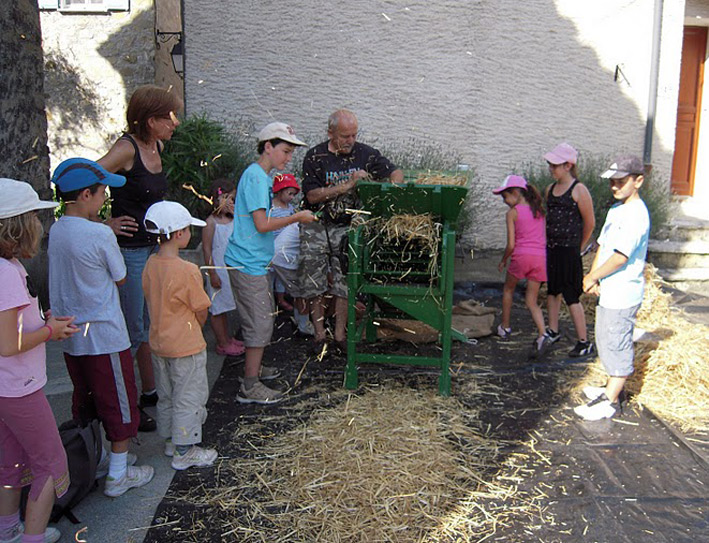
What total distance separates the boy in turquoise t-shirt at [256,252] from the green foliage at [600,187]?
4.68m

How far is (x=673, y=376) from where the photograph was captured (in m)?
4.59

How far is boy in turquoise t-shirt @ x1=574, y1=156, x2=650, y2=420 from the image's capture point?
3928 millimetres

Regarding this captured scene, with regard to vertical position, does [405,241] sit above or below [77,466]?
above

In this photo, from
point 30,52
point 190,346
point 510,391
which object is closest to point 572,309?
point 510,391

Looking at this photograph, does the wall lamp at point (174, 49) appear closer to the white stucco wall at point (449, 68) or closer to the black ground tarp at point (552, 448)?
the white stucco wall at point (449, 68)

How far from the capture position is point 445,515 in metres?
3.05

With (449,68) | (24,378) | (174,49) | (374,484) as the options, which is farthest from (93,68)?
(374,484)

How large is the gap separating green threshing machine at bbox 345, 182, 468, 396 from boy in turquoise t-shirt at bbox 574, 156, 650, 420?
0.94m

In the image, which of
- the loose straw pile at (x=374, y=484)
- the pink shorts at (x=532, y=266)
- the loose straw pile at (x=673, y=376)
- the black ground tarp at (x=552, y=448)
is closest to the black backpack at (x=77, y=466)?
the black ground tarp at (x=552, y=448)

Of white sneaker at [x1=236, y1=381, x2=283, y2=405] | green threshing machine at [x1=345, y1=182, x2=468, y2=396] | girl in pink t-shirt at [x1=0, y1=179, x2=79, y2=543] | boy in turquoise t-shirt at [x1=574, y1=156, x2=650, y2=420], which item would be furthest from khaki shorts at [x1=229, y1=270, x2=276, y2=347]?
boy in turquoise t-shirt at [x1=574, y1=156, x2=650, y2=420]

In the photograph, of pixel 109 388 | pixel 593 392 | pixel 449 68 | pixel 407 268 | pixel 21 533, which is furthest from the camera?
pixel 449 68

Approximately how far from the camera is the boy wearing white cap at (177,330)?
10.8 ft

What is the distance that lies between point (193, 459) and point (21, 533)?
92 cm

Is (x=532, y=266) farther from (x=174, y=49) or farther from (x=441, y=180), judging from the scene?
(x=174, y=49)
